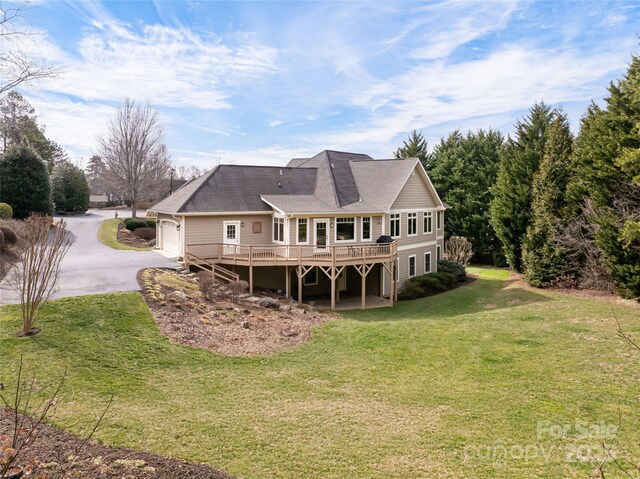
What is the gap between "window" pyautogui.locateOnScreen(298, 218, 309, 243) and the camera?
21.1m

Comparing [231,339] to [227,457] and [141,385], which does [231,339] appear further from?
[227,457]

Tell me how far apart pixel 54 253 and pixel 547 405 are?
37.6 ft

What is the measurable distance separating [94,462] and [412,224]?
21.6 metres

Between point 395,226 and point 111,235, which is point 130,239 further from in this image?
point 395,226

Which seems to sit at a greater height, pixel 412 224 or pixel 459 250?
pixel 412 224

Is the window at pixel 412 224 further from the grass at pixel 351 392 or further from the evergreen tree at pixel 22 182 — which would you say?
the evergreen tree at pixel 22 182

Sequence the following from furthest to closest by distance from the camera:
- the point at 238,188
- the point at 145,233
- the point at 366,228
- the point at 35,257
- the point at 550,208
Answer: the point at 145,233
the point at 238,188
the point at 366,228
the point at 550,208
the point at 35,257

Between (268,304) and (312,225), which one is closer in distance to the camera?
(268,304)

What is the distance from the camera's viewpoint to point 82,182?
42344 millimetres

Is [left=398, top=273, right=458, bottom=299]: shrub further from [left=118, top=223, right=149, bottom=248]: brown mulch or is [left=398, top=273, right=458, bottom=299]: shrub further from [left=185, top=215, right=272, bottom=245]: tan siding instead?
[left=118, top=223, right=149, bottom=248]: brown mulch

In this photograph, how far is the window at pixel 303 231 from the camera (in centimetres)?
2112

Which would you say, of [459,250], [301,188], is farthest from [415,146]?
[301,188]

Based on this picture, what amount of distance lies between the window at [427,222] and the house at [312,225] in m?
0.07

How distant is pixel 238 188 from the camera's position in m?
23.2
